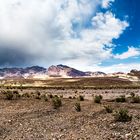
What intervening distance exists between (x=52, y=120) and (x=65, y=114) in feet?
9.15

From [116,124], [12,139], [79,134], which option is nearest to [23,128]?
[12,139]

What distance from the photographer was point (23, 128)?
19.3 m

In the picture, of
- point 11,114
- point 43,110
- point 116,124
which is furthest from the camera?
point 43,110

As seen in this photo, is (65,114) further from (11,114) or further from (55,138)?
(55,138)

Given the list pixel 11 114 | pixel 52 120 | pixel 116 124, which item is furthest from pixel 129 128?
pixel 11 114

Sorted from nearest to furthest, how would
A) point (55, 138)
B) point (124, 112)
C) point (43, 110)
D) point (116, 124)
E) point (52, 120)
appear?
point (55, 138), point (116, 124), point (124, 112), point (52, 120), point (43, 110)

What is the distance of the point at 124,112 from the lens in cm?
2066

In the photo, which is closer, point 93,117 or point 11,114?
point 93,117

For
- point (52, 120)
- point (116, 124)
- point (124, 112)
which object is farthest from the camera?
point (52, 120)

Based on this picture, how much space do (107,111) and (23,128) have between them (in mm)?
7968

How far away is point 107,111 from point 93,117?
85.8 inches

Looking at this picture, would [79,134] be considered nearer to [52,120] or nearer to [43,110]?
[52,120]

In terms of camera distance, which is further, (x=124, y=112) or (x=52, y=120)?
(x=52, y=120)

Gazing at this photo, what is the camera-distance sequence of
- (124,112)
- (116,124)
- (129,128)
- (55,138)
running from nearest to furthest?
(55,138) < (129,128) < (116,124) < (124,112)
